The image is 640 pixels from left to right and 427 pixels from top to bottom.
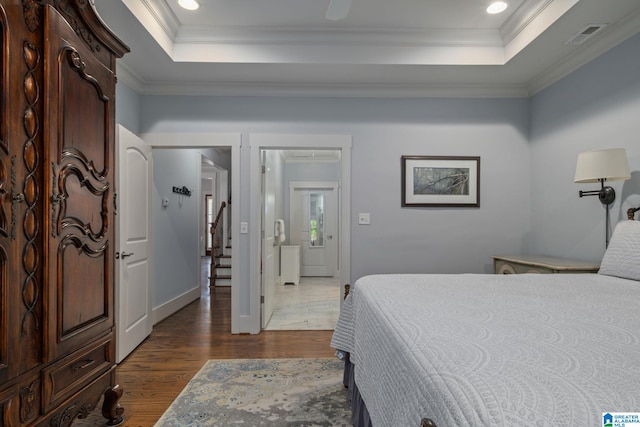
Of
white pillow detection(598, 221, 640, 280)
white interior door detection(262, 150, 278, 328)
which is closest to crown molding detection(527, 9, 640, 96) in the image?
white pillow detection(598, 221, 640, 280)

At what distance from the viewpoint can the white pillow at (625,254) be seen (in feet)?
6.48

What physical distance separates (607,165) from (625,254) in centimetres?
71

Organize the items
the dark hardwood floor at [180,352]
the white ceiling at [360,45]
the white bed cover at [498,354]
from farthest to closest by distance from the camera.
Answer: the white ceiling at [360,45] → the dark hardwood floor at [180,352] → the white bed cover at [498,354]

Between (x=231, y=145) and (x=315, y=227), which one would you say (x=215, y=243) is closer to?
(x=315, y=227)

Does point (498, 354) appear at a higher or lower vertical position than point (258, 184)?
lower

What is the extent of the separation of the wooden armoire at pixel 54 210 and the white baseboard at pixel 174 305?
7.11 feet

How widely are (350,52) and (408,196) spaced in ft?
5.04

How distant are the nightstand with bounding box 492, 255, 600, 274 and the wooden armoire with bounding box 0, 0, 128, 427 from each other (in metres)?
2.97

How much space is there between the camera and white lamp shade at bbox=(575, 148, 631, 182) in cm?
238

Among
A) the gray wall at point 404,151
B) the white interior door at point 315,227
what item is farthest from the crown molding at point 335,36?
the white interior door at point 315,227

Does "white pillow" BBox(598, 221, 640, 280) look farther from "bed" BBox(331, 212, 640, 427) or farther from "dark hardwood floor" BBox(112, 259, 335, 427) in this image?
"dark hardwood floor" BBox(112, 259, 335, 427)

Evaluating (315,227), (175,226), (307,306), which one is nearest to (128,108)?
(175,226)

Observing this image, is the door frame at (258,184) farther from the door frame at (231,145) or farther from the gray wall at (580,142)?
the gray wall at (580,142)

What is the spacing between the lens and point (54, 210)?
1.47 meters
